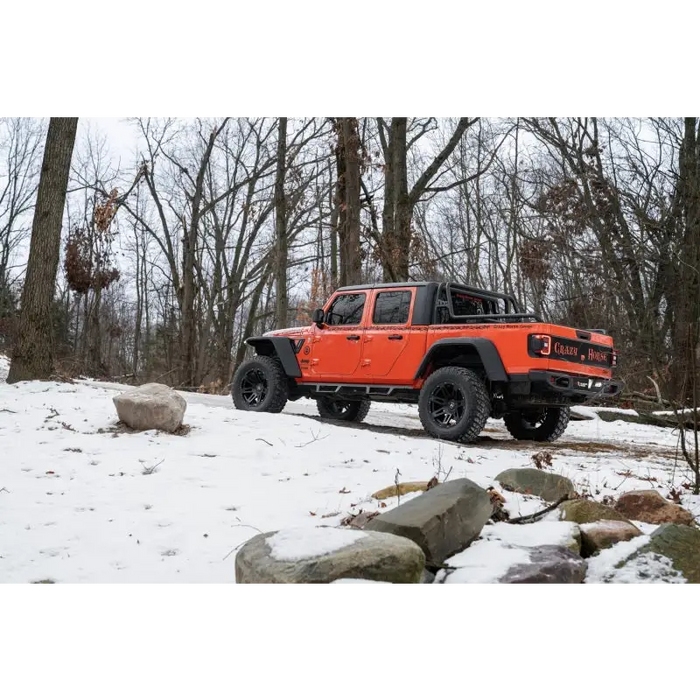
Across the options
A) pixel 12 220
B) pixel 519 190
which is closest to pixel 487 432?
pixel 519 190

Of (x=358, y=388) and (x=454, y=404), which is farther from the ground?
(x=358, y=388)

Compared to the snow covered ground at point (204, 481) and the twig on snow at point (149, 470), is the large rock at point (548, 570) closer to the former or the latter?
the snow covered ground at point (204, 481)

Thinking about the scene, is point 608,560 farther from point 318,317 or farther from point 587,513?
point 318,317

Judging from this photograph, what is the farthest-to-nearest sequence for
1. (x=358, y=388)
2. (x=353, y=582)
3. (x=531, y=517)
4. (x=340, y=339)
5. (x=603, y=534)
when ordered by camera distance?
(x=340, y=339)
(x=358, y=388)
(x=531, y=517)
(x=603, y=534)
(x=353, y=582)

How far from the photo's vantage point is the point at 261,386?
10.2 meters

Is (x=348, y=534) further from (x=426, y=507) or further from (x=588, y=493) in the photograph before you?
(x=588, y=493)

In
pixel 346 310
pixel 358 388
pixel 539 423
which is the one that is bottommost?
pixel 539 423

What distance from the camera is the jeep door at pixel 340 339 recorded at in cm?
934

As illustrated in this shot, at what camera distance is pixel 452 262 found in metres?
30.8

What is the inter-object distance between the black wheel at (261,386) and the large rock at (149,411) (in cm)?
268

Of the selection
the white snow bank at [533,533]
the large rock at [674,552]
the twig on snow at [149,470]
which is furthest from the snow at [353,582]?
the twig on snow at [149,470]

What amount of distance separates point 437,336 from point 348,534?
210 inches

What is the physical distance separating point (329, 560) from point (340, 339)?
6.62 meters

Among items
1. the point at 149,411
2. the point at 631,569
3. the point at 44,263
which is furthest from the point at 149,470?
the point at 44,263
